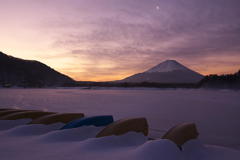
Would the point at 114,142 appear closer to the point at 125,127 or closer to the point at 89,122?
the point at 125,127

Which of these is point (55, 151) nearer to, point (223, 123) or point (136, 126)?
point (136, 126)

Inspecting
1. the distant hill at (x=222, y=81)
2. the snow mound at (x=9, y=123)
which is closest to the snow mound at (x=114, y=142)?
the snow mound at (x=9, y=123)

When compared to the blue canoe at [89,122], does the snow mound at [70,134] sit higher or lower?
lower

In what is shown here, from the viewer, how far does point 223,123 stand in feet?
26.3

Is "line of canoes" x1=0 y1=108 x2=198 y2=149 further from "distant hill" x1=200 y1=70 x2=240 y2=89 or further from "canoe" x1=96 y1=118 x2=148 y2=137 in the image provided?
"distant hill" x1=200 y1=70 x2=240 y2=89

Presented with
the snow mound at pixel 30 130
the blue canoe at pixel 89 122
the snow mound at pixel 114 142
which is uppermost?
the blue canoe at pixel 89 122

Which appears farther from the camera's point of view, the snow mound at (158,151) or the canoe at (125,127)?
the canoe at (125,127)

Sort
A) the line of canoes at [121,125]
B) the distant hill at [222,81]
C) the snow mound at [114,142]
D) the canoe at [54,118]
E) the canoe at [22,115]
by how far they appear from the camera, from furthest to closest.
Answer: the distant hill at [222,81] → the canoe at [22,115] → the canoe at [54,118] → the line of canoes at [121,125] → the snow mound at [114,142]

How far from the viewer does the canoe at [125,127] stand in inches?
190

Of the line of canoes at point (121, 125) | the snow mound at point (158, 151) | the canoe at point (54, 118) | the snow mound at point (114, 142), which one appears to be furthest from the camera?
the canoe at point (54, 118)

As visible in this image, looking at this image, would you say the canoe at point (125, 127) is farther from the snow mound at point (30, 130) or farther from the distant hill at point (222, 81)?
the distant hill at point (222, 81)

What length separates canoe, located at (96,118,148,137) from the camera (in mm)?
4832

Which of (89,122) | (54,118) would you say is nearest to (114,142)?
(89,122)

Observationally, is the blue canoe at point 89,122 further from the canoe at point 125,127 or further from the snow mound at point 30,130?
the canoe at point 125,127
